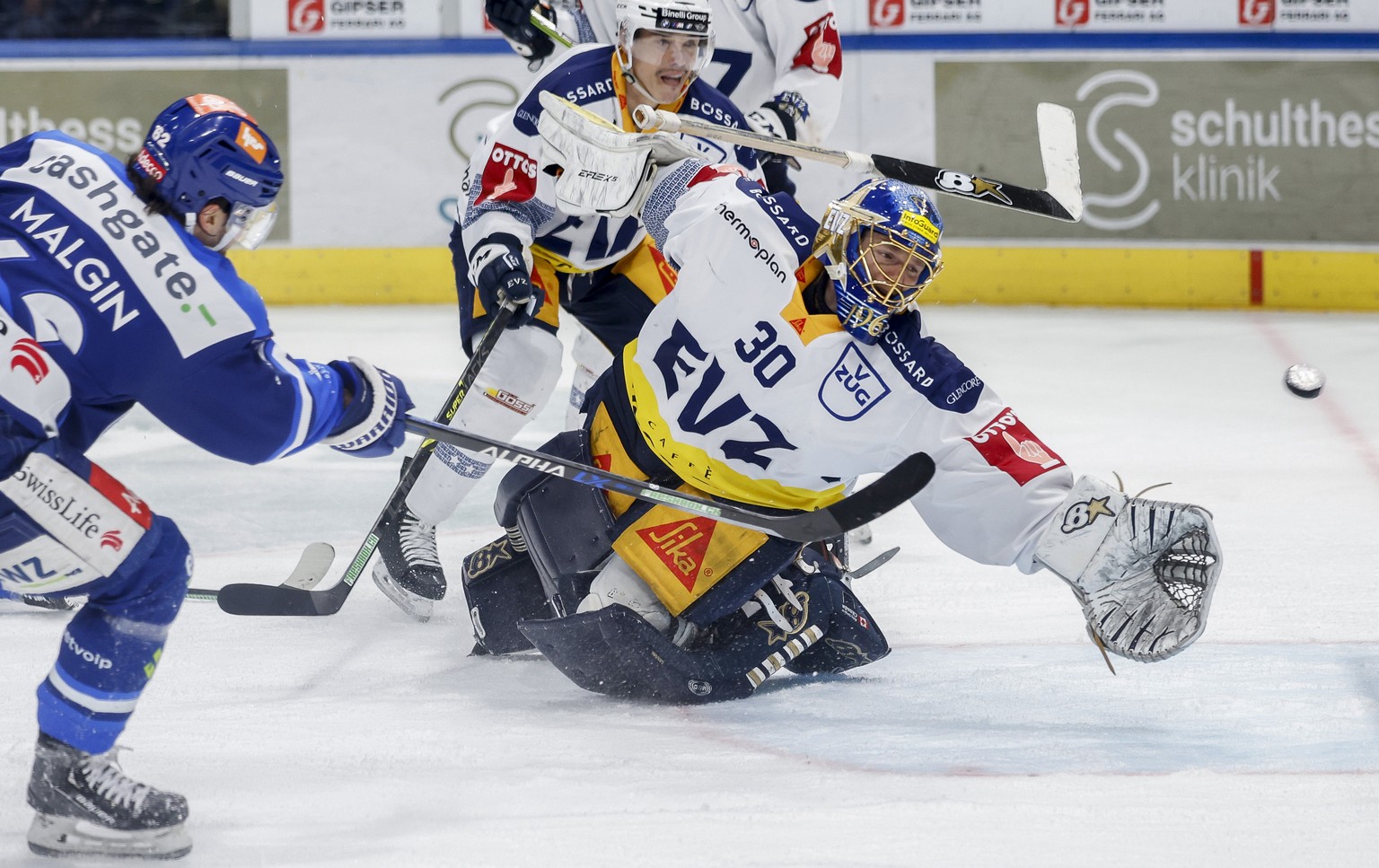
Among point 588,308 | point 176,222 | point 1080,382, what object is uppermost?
point 176,222

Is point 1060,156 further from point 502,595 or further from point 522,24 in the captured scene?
point 502,595

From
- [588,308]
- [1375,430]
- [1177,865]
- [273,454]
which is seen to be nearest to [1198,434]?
[1375,430]

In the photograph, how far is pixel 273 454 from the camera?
2242mm

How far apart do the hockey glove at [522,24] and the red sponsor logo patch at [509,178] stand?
34.1 inches

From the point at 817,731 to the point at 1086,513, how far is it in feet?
1.94

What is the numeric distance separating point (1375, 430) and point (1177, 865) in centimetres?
334

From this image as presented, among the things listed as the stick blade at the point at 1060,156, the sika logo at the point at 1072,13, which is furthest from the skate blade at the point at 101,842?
the sika logo at the point at 1072,13

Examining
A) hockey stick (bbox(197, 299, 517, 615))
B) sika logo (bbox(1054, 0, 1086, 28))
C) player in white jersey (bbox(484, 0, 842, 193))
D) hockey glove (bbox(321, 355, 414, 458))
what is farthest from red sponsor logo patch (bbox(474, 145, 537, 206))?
sika logo (bbox(1054, 0, 1086, 28))

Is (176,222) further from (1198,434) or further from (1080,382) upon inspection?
(1080,382)

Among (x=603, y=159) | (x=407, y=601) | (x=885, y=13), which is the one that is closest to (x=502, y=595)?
(x=407, y=601)

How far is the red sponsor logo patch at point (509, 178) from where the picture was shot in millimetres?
3584

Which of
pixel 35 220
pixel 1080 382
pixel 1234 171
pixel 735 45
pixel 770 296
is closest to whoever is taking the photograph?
pixel 35 220

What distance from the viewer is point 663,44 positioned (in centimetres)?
355

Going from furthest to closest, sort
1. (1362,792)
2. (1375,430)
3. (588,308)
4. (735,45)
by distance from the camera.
→ (1375,430) < (735,45) < (588,308) < (1362,792)
